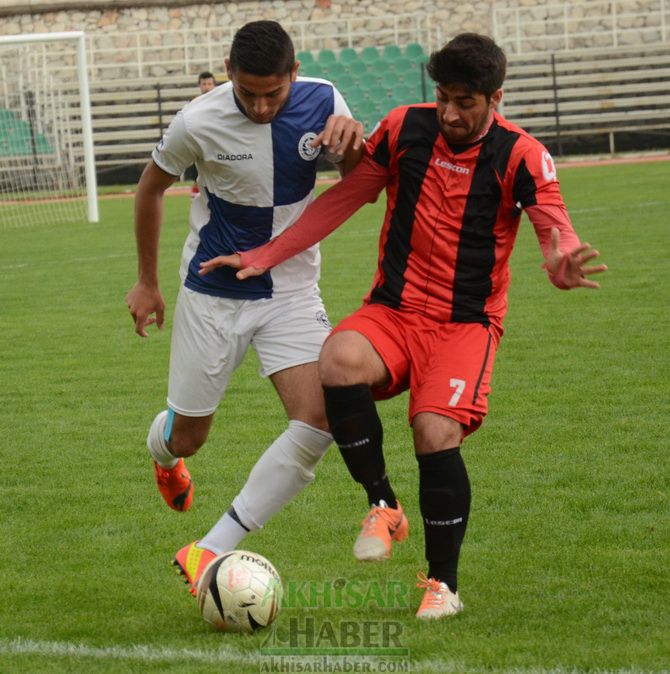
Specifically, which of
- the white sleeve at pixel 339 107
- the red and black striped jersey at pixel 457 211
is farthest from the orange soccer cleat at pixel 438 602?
the white sleeve at pixel 339 107

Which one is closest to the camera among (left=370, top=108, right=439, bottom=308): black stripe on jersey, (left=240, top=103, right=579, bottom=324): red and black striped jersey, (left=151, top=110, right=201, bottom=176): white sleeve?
(left=240, top=103, right=579, bottom=324): red and black striped jersey

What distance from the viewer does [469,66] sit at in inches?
168

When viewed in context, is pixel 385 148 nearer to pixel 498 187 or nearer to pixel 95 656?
pixel 498 187

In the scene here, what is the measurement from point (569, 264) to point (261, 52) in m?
1.26

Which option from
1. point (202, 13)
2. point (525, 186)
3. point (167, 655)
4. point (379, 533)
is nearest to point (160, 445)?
point (379, 533)

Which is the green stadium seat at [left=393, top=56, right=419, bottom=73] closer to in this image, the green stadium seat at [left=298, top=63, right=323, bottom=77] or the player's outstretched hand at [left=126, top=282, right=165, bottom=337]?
the green stadium seat at [left=298, top=63, right=323, bottom=77]

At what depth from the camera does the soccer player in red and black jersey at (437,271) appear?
429 centimetres

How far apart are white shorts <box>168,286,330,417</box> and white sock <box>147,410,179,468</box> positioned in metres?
0.30

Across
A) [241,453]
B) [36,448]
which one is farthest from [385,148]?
[36,448]

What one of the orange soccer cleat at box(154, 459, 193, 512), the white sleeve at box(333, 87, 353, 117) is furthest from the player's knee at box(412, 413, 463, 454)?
the orange soccer cleat at box(154, 459, 193, 512)

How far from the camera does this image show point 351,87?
3017 centimetres

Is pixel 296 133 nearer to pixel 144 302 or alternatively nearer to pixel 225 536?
pixel 144 302

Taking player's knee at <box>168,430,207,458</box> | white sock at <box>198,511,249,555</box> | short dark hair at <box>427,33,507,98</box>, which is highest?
short dark hair at <box>427,33,507,98</box>

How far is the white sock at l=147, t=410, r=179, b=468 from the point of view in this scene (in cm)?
520
